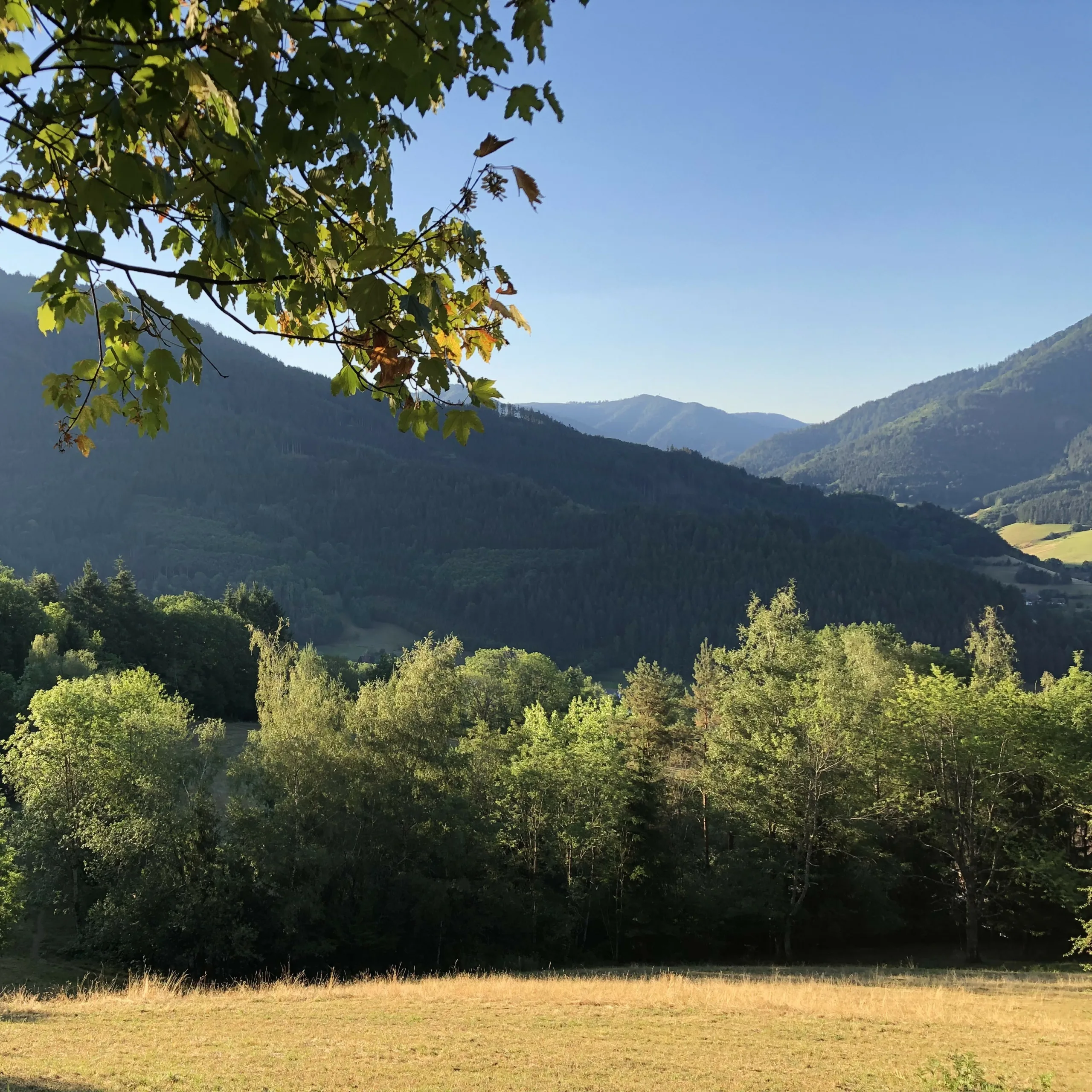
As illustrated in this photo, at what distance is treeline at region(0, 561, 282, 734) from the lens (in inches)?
1945

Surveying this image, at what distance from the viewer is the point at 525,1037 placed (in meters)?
12.5

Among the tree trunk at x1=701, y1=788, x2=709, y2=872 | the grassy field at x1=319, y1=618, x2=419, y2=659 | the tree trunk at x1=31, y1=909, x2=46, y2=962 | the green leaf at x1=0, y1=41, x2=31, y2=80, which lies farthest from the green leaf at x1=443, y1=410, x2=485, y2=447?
the grassy field at x1=319, y1=618, x2=419, y2=659

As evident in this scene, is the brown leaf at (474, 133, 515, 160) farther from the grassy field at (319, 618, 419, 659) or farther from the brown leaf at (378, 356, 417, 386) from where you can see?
the grassy field at (319, 618, 419, 659)

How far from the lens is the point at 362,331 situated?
3.41m

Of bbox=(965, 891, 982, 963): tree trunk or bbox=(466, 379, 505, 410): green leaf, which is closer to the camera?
bbox=(466, 379, 505, 410): green leaf

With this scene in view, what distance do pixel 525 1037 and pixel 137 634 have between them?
53.8m

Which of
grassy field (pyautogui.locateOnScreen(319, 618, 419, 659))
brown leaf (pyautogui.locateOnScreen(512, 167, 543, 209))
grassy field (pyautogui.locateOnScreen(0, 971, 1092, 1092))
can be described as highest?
brown leaf (pyautogui.locateOnScreen(512, 167, 543, 209))

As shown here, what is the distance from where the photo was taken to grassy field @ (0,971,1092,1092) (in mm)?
9680

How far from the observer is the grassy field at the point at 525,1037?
968 centimetres

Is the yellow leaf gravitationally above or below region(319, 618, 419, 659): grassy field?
above

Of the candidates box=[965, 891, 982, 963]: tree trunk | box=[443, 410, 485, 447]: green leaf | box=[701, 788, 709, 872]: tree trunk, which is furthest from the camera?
box=[701, 788, 709, 872]: tree trunk

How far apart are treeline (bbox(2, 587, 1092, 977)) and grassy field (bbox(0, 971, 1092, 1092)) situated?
282 inches

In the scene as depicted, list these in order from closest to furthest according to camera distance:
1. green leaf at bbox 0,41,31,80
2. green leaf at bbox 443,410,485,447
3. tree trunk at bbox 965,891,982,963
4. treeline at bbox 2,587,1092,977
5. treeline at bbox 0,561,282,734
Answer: green leaf at bbox 0,41,31,80 < green leaf at bbox 443,410,485,447 < treeline at bbox 2,587,1092,977 < tree trunk at bbox 965,891,982,963 < treeline at bbox 0,561,282,734

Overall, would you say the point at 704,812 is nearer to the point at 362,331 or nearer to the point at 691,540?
the point at 362,331
